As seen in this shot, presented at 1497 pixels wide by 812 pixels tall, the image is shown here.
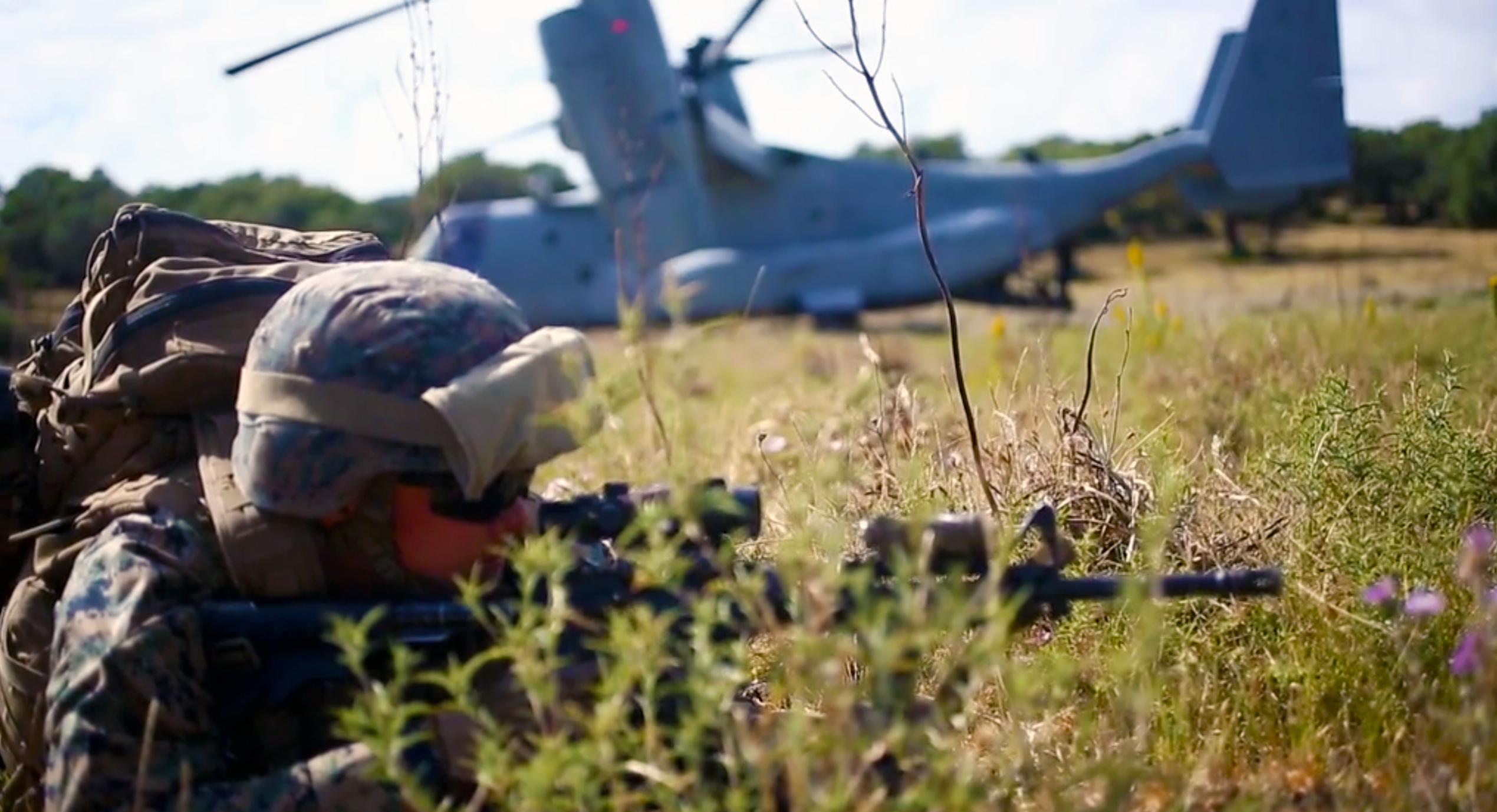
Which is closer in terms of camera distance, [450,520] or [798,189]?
[450,520]

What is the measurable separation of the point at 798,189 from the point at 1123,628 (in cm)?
1873

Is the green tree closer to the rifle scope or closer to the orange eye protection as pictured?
the orange eye protection

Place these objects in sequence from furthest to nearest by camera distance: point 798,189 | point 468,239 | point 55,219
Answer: point 798,189 → point 468,239 → point 55,219

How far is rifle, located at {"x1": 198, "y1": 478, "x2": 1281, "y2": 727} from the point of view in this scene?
2.24 metres

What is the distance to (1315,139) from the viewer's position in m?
24.3

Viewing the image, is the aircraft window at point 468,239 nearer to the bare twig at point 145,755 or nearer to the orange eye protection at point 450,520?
the orange eye protection at point 450,520

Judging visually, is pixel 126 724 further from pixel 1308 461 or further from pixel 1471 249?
pixel 1471 249

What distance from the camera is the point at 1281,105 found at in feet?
78.5

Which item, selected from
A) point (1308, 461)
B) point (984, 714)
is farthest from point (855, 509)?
point (1308, 461)

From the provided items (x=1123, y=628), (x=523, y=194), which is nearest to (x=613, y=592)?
(x=1123, y=628)

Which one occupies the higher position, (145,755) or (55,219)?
(55,219)

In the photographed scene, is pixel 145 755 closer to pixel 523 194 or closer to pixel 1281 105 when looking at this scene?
pixel 1281 105

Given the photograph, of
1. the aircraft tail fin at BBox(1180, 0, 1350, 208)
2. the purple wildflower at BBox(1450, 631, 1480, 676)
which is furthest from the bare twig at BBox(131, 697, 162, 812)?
the aircraft tail fin at BBox(1180, 0, 1350, 208)

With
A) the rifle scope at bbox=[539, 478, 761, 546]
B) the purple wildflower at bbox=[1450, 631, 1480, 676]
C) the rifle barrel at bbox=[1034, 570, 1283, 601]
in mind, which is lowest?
the purple wildflower at bbox=[1450, 631, 1480, 676]
